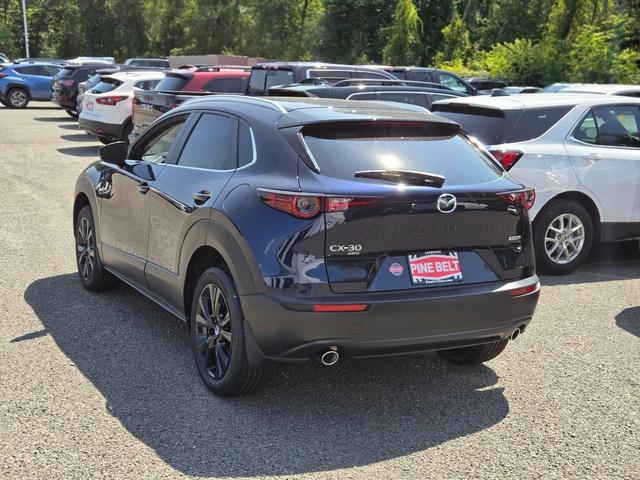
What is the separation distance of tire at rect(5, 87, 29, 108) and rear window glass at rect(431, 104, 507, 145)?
1011 inches

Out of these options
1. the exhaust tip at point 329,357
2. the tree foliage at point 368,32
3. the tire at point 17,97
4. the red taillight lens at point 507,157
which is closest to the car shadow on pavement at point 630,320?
the red taillight lens at point 507,157

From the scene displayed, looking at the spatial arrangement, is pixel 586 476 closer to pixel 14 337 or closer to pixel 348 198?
pixel 348 198

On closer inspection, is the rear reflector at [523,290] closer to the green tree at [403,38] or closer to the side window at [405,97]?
the side window at [405,97]

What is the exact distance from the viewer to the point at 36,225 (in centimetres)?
921

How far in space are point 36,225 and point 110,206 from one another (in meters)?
3.61

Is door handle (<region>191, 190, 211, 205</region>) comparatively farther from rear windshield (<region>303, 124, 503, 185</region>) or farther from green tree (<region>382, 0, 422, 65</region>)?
green tree (<region>382, 0, 422, 65</region>)

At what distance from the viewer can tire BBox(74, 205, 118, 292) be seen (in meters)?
6.41

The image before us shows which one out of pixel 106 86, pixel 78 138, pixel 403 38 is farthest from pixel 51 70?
pixel 403 38

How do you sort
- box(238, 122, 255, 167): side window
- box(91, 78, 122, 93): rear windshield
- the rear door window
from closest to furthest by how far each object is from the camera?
box(238, 122, 255, 167): side window < the rear door window < box(91, 78, 122, 93): rear windshield

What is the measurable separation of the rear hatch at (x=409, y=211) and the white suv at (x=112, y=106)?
12.5m

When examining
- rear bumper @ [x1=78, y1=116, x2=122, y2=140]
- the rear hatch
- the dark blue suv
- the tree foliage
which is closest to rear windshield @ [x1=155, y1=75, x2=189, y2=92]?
rear bumper @ [x1=78, y1=116, x2=122, y2=140]

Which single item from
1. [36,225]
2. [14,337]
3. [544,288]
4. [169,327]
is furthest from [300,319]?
[36,225]

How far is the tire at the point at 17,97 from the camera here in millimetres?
29672

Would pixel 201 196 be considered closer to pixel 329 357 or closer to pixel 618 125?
pixel 329 357
